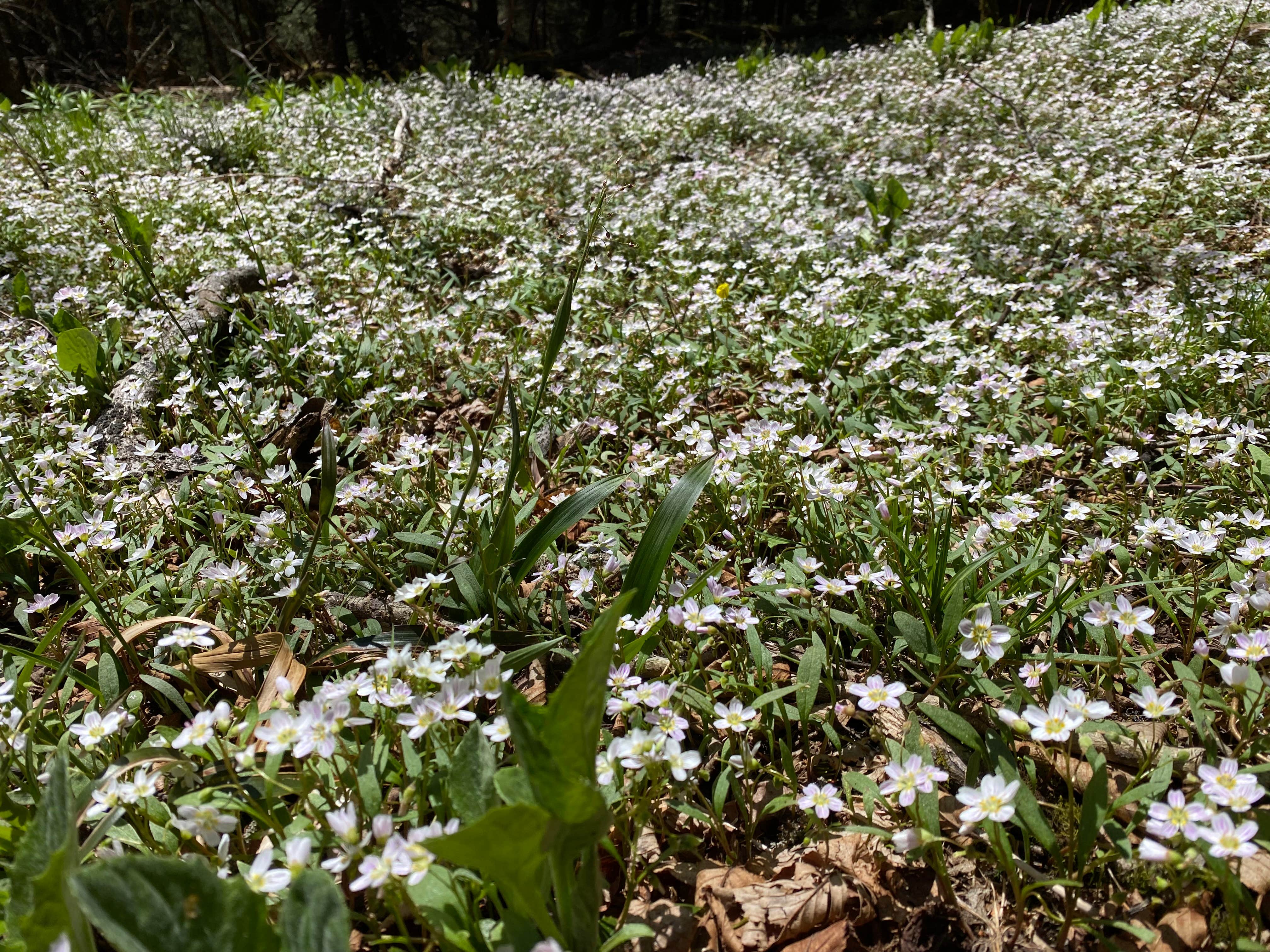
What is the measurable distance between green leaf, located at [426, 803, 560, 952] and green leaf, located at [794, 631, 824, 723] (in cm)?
79

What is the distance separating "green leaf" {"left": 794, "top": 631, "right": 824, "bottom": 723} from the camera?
6.00 feet

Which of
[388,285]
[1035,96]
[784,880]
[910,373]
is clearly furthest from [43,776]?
[1035,96]

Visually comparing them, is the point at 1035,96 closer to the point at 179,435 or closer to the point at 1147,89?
the point at 1147,89

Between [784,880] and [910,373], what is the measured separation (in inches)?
90.9

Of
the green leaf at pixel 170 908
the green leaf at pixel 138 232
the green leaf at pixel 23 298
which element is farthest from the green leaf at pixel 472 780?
the green leaf at pixel 23 298

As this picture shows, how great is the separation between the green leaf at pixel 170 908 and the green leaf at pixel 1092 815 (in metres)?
1.30

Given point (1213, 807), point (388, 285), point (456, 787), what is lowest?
point (1213, 807)

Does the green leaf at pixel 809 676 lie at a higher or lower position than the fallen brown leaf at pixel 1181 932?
higher

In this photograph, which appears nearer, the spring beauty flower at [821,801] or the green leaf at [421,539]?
the spring beauty flower at [821,801]

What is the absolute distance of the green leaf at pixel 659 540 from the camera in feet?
6.44

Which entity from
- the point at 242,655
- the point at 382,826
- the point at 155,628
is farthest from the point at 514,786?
the point at 155,628

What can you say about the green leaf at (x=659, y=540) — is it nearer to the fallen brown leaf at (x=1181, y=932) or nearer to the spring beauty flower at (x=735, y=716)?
the spring beauty flower at (x=735, y=716)

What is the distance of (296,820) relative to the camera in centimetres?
154

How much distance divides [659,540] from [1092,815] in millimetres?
1001
